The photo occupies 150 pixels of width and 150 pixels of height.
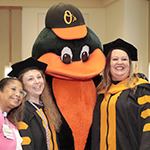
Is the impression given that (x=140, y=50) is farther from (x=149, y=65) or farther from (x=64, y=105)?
(x=64, y=105)

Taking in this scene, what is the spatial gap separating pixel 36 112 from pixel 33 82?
259 millimetres

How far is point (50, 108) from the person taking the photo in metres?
Result: 2.43

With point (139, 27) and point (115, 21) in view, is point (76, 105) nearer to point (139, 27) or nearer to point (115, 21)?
point (139, 27)

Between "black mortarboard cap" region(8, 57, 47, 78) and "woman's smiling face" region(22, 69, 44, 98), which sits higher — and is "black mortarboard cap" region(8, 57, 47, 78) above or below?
above

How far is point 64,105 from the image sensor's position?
253cm

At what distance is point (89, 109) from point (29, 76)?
681 mm

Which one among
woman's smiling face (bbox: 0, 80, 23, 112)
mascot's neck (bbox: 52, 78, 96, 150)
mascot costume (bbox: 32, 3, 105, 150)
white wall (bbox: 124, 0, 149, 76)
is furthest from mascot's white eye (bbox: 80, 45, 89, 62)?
white wall (bbox: 124, 0, 149, 76)

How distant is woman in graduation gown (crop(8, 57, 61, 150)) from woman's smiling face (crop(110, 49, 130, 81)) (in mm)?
650

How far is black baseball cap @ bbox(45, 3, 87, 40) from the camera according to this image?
100.0 inches

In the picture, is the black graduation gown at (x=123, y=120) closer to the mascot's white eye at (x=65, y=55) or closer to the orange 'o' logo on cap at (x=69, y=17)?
the mascot's white eye at (x=65, y=55)

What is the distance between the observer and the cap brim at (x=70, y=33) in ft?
8.28

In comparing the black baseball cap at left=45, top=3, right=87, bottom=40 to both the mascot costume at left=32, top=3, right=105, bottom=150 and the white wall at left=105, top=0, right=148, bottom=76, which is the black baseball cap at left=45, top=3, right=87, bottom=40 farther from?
the white wall at left=105, top=0, right=148, bottom=76

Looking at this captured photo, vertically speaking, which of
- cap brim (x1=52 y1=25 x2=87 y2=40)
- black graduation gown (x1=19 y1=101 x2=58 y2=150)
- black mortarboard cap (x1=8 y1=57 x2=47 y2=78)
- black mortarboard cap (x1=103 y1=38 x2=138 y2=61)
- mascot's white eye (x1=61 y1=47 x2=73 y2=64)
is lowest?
black graduation gown (x1=19 y1=101 x2=58 y2=150)

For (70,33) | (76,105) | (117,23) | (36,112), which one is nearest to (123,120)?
(76,105)
